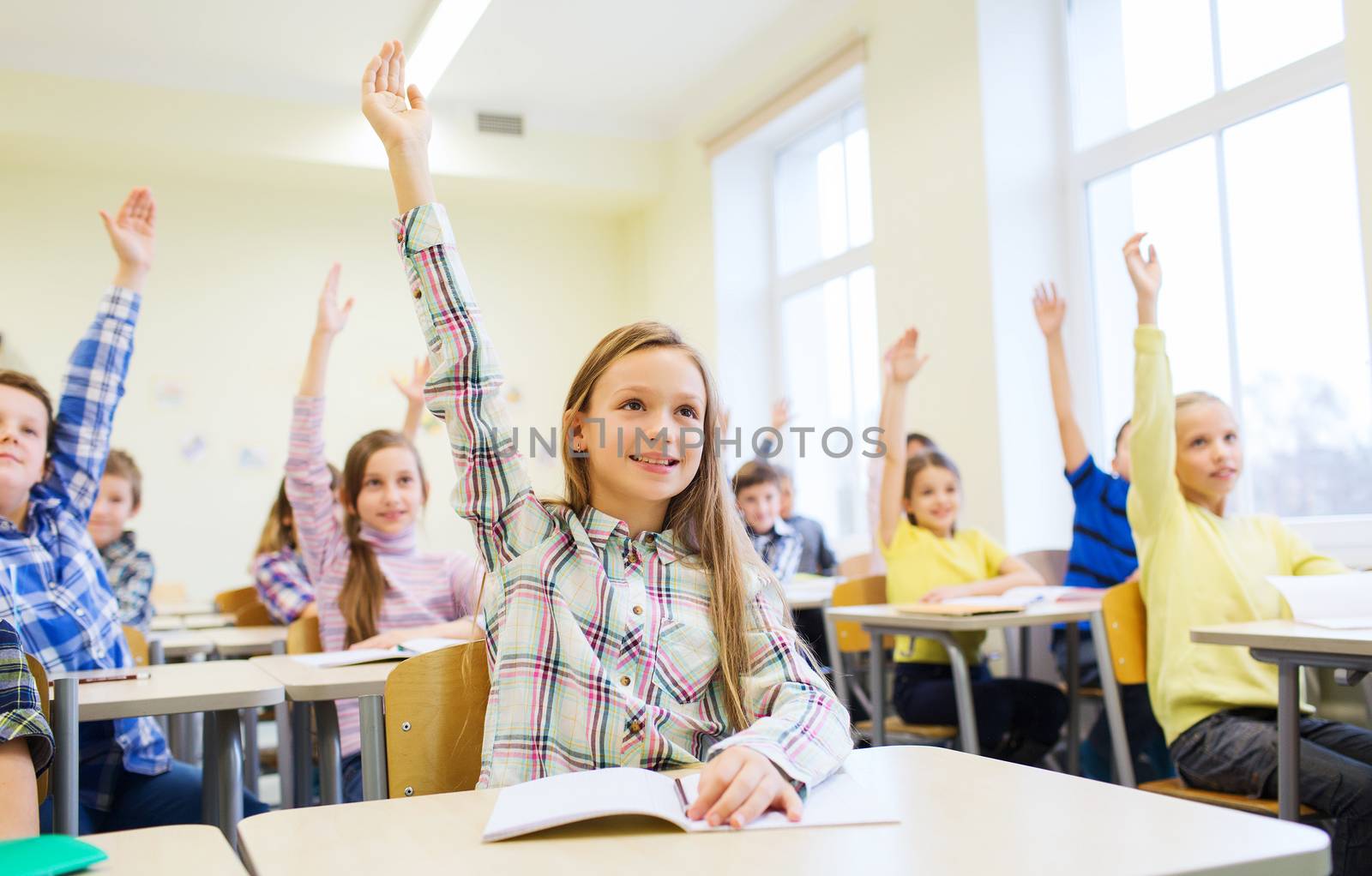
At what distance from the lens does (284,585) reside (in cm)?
347

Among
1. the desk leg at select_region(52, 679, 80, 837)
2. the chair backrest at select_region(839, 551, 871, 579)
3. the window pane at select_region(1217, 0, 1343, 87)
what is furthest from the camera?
the chair backrest at select_region(839, 551, 871, 579)

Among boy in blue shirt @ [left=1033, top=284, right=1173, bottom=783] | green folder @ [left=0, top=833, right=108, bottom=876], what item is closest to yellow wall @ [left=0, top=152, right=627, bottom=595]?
boy in blue shirt @ [left=1033, top=284, right=1173, bottom=783]

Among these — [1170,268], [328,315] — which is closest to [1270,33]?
[1170,268]

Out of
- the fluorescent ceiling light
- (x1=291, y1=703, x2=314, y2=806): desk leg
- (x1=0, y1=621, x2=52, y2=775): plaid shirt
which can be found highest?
the fluorescent ceiling light

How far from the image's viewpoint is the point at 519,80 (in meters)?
5.93

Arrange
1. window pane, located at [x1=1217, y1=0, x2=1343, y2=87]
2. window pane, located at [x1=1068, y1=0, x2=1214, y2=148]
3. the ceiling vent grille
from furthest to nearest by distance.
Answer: the ceiling vent grille
window pane, located at [x1=1068, y1=0, x2=1214, y2=148]
window pane, located at [x1=1217, y1=0, x2=1343, y2=87]

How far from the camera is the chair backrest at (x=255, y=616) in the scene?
11.9 ft

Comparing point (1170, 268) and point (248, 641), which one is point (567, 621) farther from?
point (1170, 268)

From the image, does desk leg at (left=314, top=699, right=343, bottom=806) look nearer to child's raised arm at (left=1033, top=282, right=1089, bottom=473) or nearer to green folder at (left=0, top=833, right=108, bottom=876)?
green folder at (left=0, top=833, right=108, bottom=876)

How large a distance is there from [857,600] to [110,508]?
7.87 ft

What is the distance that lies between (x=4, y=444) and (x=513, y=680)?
1163 mm

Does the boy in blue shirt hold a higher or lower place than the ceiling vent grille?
lower

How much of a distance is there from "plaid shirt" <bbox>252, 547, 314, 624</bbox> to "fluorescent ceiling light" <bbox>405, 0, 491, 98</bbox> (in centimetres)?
221

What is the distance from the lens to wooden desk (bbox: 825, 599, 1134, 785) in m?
2.48
